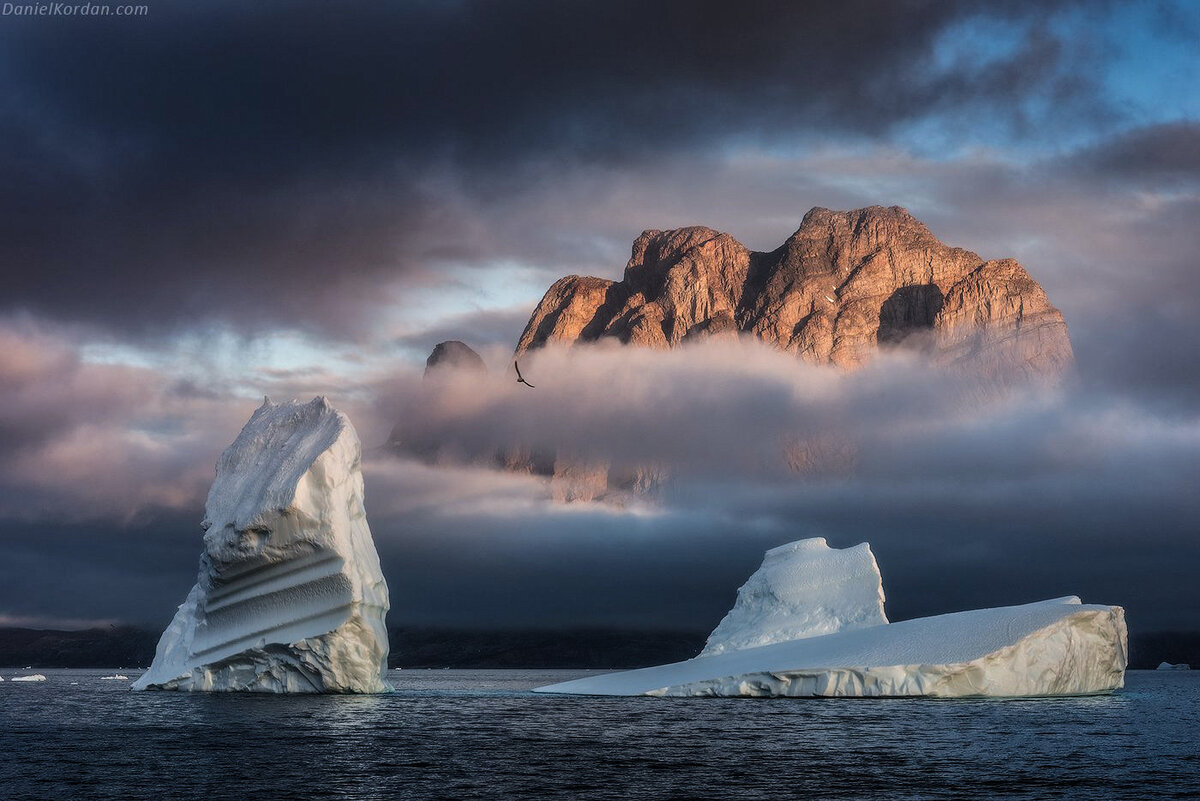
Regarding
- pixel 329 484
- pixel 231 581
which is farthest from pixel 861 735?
pixel 231 581

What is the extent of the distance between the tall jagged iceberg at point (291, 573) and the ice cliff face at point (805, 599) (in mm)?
21304

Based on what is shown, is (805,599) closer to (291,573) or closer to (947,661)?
(947,661)

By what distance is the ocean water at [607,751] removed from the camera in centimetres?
2642

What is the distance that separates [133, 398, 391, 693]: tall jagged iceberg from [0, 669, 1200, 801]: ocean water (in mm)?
1814

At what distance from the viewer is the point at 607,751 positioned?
34281mm

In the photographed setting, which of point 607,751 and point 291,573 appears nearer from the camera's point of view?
point 607,751

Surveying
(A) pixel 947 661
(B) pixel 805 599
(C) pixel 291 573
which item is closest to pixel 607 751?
(A) pixel 947 661

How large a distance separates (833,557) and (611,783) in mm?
42385

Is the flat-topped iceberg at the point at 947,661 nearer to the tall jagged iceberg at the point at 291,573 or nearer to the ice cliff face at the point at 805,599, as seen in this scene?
the ice cliff face at the point at 805,599

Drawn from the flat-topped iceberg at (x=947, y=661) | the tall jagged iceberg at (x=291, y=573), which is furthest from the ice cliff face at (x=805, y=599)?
the tall jagged iceberg at (x=291, y=573)

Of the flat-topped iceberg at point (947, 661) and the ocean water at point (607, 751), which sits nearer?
the ocean water at point (607, 751)

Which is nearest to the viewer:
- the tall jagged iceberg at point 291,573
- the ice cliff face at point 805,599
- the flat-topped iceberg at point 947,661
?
the flat-topped iceberg at point 947,661

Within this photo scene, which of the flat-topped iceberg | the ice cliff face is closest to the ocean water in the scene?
the flat-topped iceberg

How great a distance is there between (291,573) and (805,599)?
28696mm
